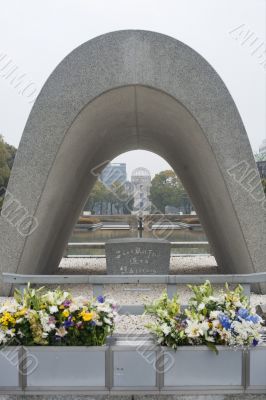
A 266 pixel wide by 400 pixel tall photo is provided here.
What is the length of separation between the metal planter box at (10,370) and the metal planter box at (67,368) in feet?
0.25

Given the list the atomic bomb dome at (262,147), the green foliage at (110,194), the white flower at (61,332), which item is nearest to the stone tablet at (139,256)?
the white flower at (61,332)

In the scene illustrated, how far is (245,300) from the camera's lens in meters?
4.11

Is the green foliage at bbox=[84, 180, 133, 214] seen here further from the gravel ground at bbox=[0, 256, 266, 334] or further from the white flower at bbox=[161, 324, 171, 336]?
the white flower at bbox=[161, 324, 171, 336]

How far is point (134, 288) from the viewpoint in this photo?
9.57 meters

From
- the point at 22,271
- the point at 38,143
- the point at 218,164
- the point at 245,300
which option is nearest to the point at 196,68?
the point at 218,164

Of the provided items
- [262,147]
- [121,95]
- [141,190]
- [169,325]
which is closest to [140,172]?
[141,190]

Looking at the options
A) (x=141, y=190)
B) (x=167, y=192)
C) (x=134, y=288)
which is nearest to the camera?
(x=134, y=288)

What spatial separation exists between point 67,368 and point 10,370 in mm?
437

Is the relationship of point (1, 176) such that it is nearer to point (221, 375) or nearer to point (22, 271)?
point (22, 271)

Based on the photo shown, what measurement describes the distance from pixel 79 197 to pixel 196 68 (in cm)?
536

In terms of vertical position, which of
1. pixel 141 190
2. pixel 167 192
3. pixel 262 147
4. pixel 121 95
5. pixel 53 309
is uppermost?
pixel 262 147

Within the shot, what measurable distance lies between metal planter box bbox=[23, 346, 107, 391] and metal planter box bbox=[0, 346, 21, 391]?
8 centimetres

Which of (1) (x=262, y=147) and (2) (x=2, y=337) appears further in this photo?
(1) (x=262, y=147)

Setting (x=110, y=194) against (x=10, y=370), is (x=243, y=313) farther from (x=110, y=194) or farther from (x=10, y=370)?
(x=110, y=194)
